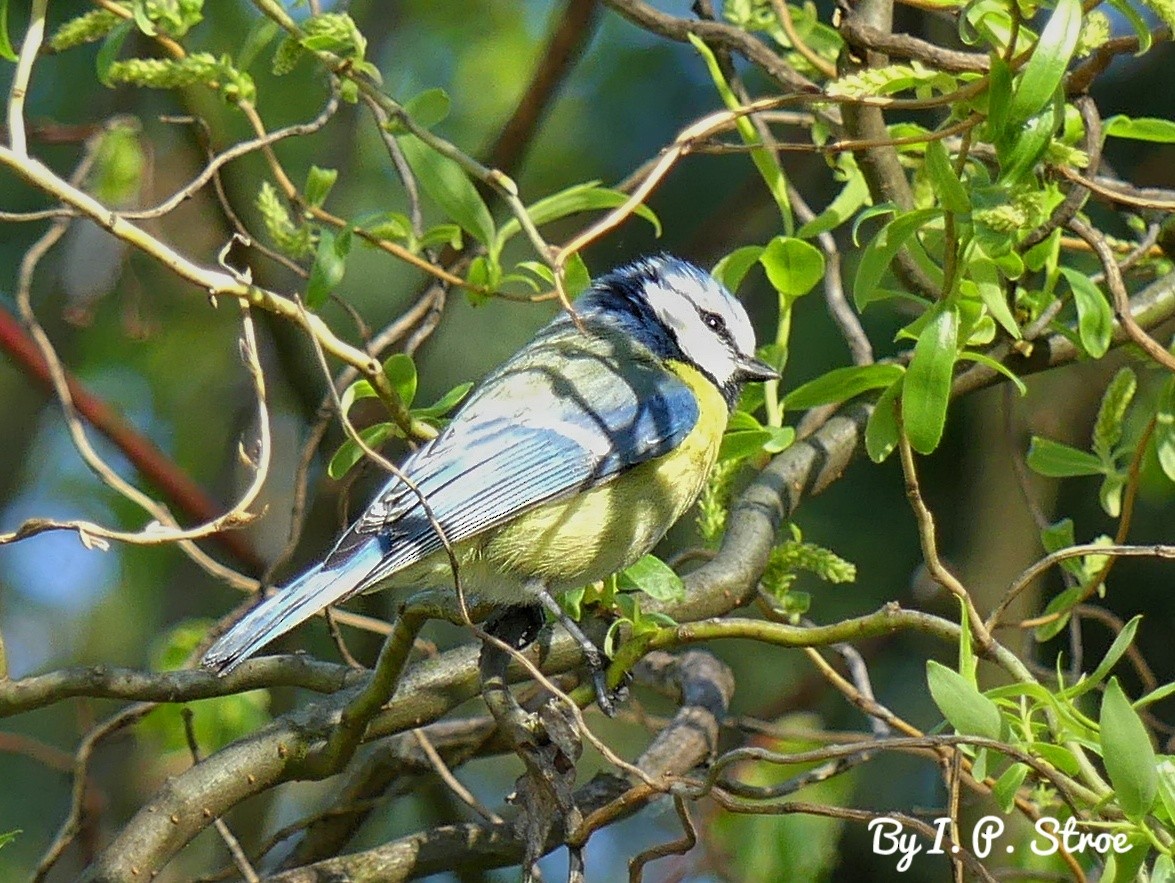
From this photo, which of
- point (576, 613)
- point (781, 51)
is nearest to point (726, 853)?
point (576, 613)

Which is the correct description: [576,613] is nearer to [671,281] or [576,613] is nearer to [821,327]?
[671,281]

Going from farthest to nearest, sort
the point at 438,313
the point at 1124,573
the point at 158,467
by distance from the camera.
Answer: the point at 1124,573 < the point at 158,467 < the point at 438,313

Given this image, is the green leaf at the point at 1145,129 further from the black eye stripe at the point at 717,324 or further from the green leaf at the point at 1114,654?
the black eye stripe at the point at 717,324

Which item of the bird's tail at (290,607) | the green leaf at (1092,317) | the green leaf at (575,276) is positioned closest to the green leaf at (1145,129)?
the green leaf at (1092,317)

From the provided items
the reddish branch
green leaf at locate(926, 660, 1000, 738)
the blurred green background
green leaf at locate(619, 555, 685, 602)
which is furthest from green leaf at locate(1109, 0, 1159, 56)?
the reddish branch

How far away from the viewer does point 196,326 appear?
14.0ft

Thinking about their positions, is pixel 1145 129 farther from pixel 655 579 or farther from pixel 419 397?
pixel 419 397

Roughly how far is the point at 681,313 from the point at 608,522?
0.73 meters

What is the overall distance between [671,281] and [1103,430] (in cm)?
105

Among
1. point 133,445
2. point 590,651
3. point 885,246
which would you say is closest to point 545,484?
point 590,651

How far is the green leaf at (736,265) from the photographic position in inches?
89.1

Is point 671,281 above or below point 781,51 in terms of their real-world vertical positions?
below

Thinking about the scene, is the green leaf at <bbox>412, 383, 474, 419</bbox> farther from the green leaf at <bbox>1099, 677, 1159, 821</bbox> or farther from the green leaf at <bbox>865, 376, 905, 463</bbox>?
the green leaf at <bbox>1099, 677, 1159, 821</bbox>

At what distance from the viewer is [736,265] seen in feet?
7.56
